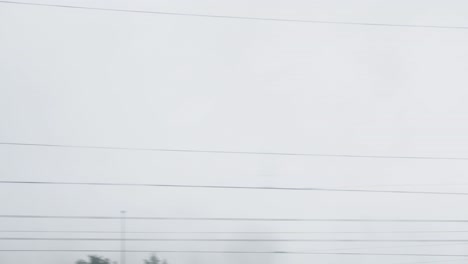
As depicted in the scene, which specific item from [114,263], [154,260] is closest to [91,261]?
[114,263]

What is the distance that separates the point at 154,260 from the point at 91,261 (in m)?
1.24

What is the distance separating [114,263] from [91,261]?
1.49 ft

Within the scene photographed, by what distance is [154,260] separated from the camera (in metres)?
7.62

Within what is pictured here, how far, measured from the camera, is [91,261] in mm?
7410

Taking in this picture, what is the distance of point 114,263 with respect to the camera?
7.46 metres

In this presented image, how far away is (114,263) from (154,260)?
0.79 meters

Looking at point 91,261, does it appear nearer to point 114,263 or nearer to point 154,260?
point 114,263
